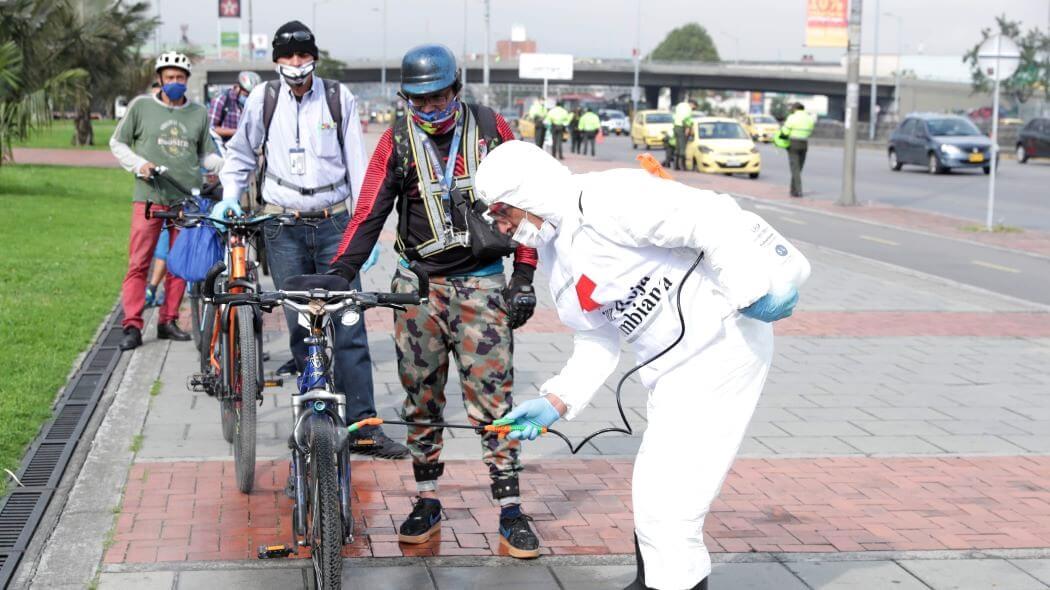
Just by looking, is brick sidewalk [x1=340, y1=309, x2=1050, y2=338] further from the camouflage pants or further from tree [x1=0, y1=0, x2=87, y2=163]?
tree [x1=0, y1=0, x2=87, y2=163]

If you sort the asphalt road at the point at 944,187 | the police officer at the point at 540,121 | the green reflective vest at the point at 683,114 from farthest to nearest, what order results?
the police officer at the point at 540,121, the green reflective vest at the point at 683,114, the asphalt road at the point at 944,187

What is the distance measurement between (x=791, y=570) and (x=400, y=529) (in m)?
1.47

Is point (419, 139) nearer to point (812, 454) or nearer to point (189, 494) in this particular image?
point (189, 494)

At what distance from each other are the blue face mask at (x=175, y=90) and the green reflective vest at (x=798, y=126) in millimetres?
18409

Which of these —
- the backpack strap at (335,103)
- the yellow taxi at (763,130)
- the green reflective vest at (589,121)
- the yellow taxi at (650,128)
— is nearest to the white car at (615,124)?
the yellow taxi at (763,130)

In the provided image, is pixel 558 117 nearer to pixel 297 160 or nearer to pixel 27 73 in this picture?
pixel 27 73

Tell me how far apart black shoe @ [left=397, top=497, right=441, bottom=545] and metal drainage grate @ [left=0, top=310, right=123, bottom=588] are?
1402 mm

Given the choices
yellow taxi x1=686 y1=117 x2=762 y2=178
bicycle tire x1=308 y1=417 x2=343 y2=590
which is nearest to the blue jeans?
bicycle tire x1=308 y1=417 x2=343 y2=590

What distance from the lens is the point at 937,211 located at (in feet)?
79.2

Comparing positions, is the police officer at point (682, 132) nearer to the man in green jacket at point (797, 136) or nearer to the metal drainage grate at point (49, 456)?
the man in green jacket at point (797, 136)

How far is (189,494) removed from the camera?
5977 mm

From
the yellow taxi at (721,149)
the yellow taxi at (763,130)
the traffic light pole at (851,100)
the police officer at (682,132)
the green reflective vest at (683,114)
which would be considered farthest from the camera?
the yellow taxi at (763,130)

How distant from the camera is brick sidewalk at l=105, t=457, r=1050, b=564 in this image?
17.7 feet

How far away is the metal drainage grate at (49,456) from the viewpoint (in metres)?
5.38
